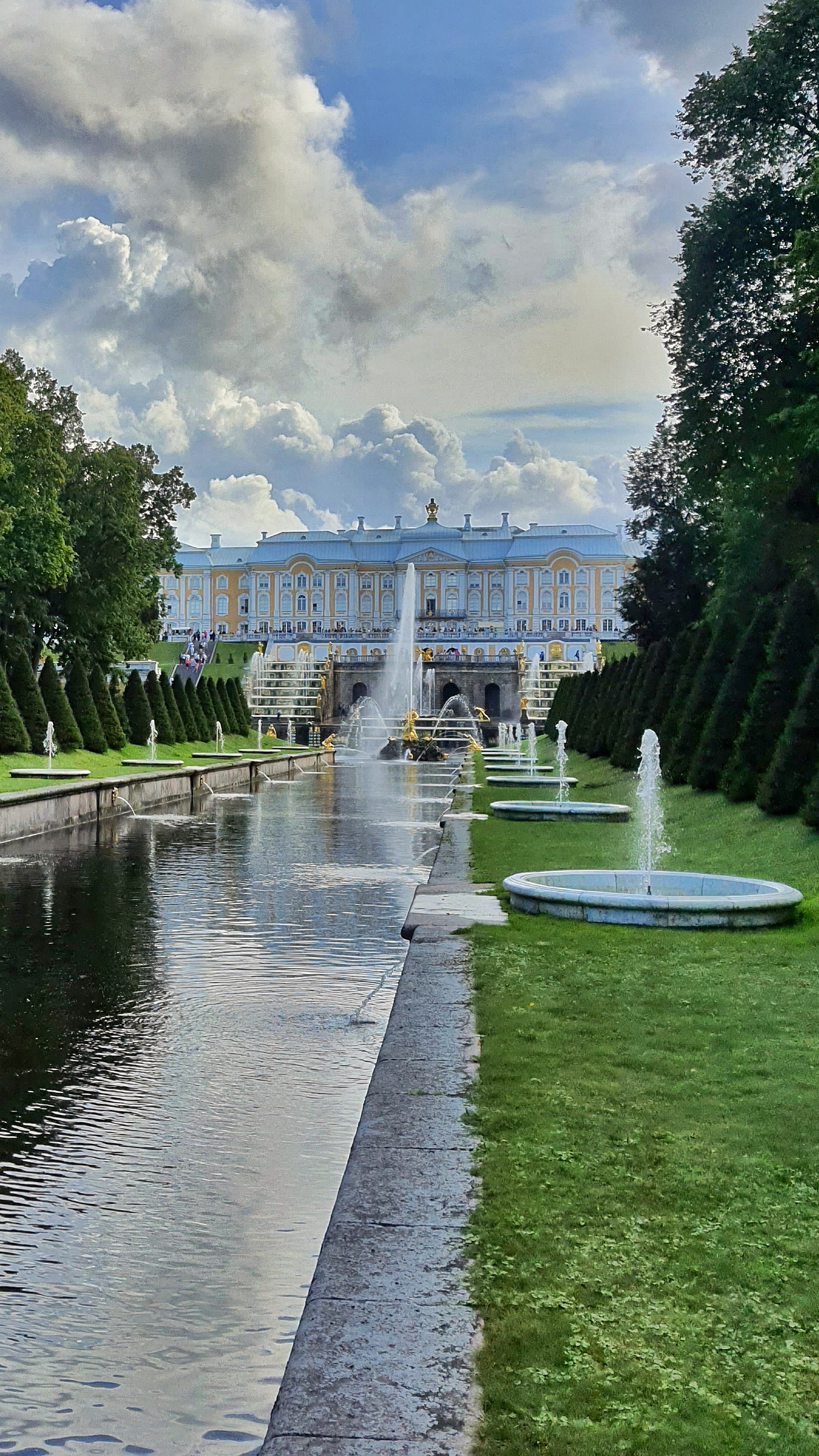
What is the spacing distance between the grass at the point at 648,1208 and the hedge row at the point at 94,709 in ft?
62.3

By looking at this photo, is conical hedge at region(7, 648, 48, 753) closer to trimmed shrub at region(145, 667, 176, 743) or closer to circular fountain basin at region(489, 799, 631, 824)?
trimmed shrub at region(145, 667, 176, 743)

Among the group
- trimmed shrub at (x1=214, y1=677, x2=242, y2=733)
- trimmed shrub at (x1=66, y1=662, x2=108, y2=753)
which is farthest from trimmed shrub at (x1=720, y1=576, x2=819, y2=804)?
trimmed shrub at (x1=214, y1=677, x2=242, y2=733)

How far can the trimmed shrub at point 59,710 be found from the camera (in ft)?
84.5

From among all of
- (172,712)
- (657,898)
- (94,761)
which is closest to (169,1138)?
(657,898)

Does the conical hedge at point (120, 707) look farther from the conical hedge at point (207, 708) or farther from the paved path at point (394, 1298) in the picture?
the paved path at point (394, 1298)

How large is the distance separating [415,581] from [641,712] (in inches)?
3131

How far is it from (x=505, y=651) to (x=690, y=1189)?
7684 cm

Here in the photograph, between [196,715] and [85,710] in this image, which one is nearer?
[85,710]

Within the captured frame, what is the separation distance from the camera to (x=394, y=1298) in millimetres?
2535

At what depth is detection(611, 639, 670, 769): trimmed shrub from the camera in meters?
23.7

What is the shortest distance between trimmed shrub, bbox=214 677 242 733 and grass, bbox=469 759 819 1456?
3672 centimetres

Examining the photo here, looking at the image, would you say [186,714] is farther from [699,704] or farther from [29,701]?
[699,704]

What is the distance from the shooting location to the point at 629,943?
6.82 meters

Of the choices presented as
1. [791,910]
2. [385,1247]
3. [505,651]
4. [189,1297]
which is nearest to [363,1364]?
[385,1247]
